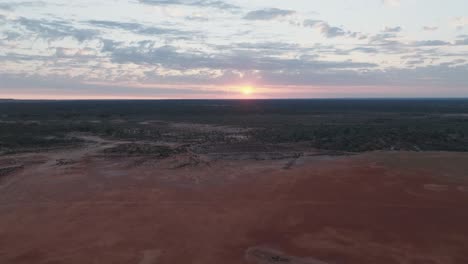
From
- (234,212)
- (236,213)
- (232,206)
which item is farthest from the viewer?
(232,206)

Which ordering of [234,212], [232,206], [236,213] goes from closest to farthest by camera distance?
1. [236,213]
2. [234,212]
3. [232,206]

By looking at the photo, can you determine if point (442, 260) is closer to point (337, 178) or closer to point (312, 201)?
point (312, 201)

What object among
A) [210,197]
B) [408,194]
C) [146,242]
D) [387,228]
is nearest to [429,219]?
[387,228]

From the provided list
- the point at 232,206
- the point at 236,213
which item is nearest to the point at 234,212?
the point at 236,213

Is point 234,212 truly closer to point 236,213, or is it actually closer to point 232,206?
point 236,213
